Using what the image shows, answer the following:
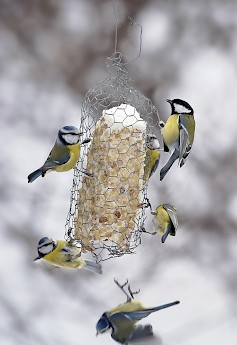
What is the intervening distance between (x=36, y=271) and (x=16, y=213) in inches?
11.3

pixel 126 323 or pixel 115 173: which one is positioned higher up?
pixel 115 173

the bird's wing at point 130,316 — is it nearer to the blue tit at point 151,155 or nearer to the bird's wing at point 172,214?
the bird's wing at point 172,214

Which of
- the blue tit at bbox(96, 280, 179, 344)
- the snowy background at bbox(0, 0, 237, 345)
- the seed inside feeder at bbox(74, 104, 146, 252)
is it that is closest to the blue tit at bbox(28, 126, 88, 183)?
the seed inside feeder at bbox(74, 104, 146, 252)

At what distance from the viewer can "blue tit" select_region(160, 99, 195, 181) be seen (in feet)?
6.60

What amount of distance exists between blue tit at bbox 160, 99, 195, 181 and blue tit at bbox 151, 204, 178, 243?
15 centimetres

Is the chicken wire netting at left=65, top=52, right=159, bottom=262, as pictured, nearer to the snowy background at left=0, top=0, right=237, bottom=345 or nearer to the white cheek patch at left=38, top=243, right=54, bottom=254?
the white cheek patch at left=38, top=243, right=54, bottom=254

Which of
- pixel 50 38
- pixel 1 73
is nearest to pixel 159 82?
pixel 50 38

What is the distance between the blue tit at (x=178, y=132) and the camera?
2012 millimetres

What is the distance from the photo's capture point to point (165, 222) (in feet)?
6.95

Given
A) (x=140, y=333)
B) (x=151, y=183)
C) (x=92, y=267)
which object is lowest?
(x=140, y=333)

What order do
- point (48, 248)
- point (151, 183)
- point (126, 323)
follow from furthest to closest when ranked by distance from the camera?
1. point (151, 183)
2. point (48, 248)
3. point (126, 323)

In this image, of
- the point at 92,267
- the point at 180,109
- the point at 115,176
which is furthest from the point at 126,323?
the point at 180,109

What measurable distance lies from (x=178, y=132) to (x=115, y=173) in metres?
0.22

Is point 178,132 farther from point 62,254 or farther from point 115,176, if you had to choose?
point 62,254
